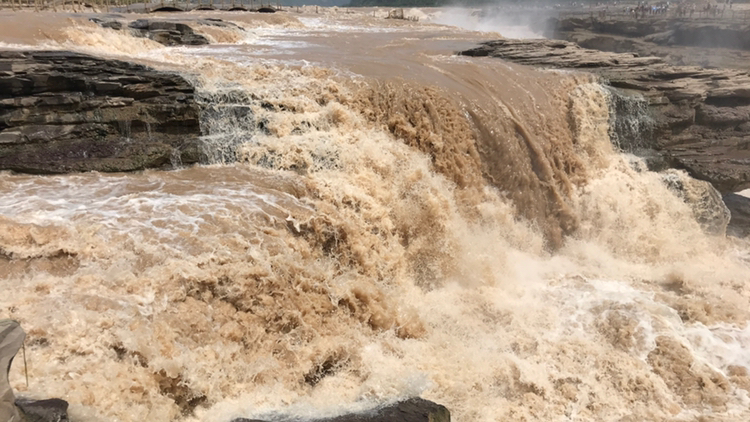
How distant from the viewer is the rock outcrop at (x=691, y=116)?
28.1ft

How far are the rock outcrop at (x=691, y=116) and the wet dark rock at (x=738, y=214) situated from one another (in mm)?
605

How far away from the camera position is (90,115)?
5.85 m

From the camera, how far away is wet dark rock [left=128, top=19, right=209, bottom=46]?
31.9 feet

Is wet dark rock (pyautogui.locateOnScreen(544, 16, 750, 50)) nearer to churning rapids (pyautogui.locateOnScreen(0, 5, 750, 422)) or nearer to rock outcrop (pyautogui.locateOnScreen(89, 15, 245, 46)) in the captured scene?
churning rapids (pyautogui.locateOnScreen(0, 5, 750, 422))

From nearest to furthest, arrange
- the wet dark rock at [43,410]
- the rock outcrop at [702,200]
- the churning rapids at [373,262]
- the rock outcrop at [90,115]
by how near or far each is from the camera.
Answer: the wet dark rock at [43,410] < the churning rapids at [373,262] < the rock outcrop at [90,115] < the rock outcrop at [702,200]

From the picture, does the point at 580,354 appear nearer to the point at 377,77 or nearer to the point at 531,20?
the point at 377,77

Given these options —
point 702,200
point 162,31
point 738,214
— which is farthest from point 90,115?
point 738,214

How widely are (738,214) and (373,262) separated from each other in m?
7.52

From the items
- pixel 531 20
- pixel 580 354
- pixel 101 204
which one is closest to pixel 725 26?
pixel 531 20

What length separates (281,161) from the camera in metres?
5.82

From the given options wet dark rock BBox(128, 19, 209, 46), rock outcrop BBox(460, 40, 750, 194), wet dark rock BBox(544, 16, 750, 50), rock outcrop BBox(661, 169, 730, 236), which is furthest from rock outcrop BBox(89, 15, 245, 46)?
wet dark rock BBox(544, 16, 750, 50)

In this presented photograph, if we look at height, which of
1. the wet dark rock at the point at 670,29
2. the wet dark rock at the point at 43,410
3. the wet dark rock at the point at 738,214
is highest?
the wet dark rock at the point at 670,29

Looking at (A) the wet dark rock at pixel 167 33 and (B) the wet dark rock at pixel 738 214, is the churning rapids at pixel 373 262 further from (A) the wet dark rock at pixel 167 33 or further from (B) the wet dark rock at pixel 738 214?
(B) the wet dark rock at pixel 738 214

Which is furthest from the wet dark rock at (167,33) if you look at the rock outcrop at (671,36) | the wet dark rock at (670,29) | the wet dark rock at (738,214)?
Answer: the wet dark rock at (670,29)
